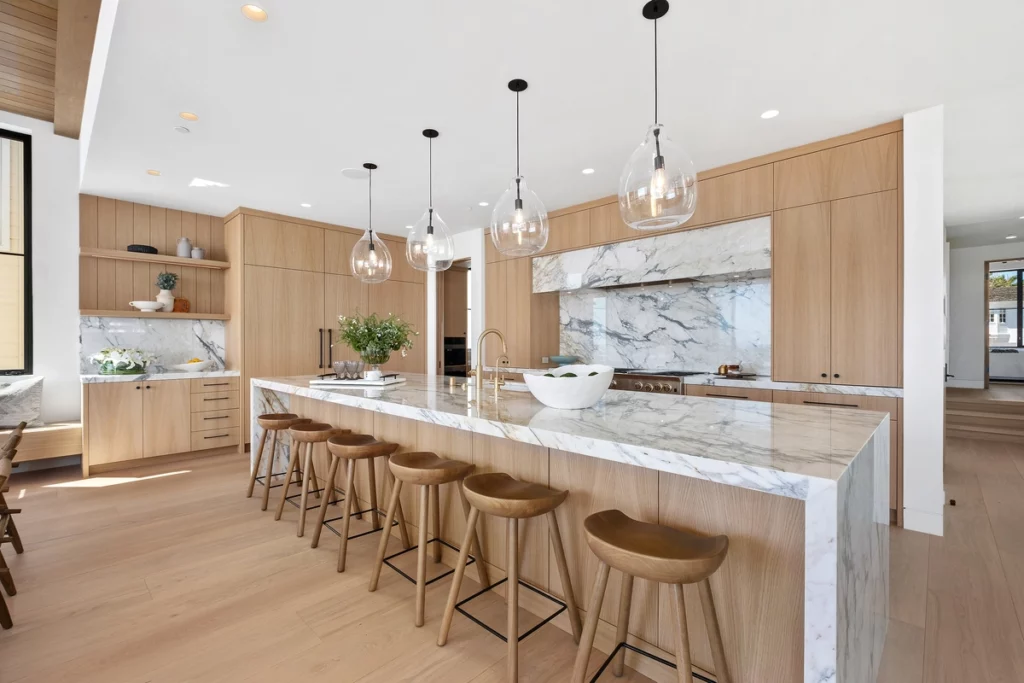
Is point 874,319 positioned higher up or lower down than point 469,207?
lower down

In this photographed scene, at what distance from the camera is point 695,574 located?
3.77ft

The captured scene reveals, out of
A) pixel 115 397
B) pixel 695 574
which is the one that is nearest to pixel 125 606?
pixel 695 574

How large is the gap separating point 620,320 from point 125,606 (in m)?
4.50

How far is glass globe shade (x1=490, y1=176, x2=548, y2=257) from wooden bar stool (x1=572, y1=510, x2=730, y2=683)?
65.0 inches

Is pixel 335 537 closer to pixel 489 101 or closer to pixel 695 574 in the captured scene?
pixel 695 574

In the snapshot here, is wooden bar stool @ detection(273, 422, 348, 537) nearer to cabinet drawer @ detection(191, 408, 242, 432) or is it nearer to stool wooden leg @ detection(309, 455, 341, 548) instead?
stool wooden leg @ detection(309, 455, 341, 548)

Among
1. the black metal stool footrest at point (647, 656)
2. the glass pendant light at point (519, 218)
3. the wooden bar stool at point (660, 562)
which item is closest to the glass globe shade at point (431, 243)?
the glass pendant light at point (519, 218)

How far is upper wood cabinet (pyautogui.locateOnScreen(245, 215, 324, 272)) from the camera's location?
17.1 ft

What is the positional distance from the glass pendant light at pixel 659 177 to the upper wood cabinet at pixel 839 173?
201cm

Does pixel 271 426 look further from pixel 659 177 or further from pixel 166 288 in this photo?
pixel 659 177

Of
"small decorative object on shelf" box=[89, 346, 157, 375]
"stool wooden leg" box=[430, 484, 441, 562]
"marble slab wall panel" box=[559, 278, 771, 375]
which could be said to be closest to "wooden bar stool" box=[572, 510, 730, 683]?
"stool wooden leg" box=[430, 484, 441, 562]

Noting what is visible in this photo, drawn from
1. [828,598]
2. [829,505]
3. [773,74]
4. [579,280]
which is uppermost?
[773,74]

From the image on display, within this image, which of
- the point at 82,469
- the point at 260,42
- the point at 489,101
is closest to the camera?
the point at 260,42

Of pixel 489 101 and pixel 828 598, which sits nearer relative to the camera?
pixel 828 598
